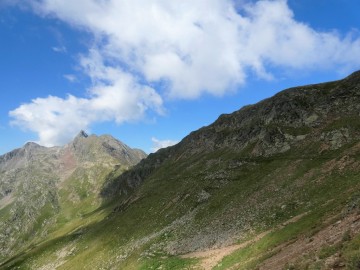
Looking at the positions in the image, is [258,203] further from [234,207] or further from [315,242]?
[315,242]

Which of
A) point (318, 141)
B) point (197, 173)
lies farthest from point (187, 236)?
point (197, 173)

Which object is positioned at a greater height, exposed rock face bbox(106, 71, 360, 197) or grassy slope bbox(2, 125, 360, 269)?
exposed rock face bbox(106, 71, 360, 197)

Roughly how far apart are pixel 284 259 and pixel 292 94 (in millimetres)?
88618

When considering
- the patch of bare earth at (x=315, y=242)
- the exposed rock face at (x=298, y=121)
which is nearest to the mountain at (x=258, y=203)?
the patch of bare earth at (x=315, y=242)

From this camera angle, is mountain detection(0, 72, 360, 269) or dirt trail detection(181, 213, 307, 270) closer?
mountain detection(0, 72, 360, 269)

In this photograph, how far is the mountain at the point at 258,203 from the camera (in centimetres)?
3357

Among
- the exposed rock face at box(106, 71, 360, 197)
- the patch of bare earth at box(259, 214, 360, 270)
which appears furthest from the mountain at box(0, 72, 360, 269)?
the exposed rock face at box(106, 71, 360, 197)

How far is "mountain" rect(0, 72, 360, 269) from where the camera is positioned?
110 feet

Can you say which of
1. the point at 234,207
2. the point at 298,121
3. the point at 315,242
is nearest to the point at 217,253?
the point at 234,207

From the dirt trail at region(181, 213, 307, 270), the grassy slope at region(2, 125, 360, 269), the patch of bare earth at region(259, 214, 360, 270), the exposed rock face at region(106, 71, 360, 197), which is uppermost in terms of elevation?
the exposed rock face at region(106, 71, 360, 197)

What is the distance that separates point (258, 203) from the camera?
61.0m

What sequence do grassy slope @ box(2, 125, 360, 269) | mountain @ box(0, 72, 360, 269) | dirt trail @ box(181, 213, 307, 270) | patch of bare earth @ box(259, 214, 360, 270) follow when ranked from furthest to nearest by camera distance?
1. dirt trail @ box(181, 213, 307, 270)
2. grassy slope @ box(2, 125, 360, 269)
3. mountain @ box(0, 72, 360, 269)
4. patch of bare earth @ box(259, 214, 360, 270)

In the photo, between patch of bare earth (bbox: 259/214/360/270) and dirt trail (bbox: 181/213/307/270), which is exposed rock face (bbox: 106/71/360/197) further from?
patch of bare earth (bbox: 259/214/360/270)


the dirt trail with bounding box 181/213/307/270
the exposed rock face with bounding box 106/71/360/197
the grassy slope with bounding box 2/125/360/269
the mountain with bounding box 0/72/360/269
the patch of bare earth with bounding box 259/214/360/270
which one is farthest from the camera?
the exposed rock face with bounding box 106/71/360/197
